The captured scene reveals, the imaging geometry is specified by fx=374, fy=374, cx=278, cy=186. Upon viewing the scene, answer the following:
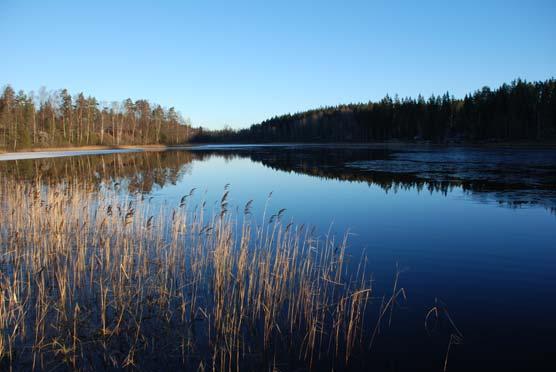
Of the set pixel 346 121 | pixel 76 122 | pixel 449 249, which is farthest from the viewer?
pixel 346 121

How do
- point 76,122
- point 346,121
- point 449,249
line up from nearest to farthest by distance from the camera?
point 449,249 → point 76,122 → point 346,121

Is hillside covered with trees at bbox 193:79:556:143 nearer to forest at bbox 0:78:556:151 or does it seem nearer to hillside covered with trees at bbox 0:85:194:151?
forest at bbox 0:78:556:151

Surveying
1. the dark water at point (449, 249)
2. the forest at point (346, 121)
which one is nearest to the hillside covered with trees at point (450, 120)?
the forest at point (346, 121)

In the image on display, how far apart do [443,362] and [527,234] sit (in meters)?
9.90

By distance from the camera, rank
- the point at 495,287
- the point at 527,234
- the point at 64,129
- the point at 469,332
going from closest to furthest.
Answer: the point at 469,332, the point at 495,287, the point at 527,234, the point at 64,129

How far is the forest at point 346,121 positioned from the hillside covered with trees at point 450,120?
0.19m

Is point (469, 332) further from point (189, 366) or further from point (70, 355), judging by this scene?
point (70, 355)

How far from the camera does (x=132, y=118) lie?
11619cm

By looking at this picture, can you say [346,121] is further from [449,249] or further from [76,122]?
[449,249]

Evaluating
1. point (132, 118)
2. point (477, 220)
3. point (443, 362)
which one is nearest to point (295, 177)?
point (477, 220)

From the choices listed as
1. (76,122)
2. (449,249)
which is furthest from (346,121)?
(449,249)

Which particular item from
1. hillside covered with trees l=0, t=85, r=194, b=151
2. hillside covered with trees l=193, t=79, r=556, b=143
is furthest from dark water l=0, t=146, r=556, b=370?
hillside covered with trees l=193, t=79, r=556, b=143

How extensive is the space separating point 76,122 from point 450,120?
99.9 meters

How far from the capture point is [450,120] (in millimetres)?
106625
